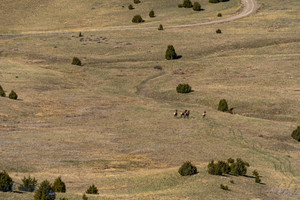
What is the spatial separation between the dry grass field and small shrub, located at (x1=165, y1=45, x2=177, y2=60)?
4.90ft

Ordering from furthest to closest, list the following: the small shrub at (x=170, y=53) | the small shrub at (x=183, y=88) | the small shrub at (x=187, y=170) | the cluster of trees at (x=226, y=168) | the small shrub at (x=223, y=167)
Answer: the small shrub at (x=170, y=53) → the small shrub at (x=183, y=88) → the small shrub at (x=223, y=167) → the cluster of trees at (x=226, y=168) → the small shrub at (x=187, y=170)

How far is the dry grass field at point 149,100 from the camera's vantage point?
102ft

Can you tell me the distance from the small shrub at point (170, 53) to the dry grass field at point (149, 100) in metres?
1.49

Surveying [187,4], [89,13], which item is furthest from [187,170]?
[89,13]

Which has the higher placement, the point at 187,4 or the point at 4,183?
the point at 187,4

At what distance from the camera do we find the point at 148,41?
276 ft

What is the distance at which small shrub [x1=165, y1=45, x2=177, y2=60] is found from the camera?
7569cm

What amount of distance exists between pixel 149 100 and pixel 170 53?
1983cm

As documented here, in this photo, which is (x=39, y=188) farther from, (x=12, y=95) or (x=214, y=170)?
(x=12, y=95)

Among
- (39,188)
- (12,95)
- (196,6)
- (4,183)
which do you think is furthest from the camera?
(196,6)

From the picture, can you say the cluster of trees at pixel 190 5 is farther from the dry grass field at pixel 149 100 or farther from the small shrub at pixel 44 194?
the small shrub at pixel 44 194

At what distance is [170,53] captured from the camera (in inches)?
2982

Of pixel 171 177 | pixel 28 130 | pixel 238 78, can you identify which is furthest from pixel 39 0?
pixel 171 177

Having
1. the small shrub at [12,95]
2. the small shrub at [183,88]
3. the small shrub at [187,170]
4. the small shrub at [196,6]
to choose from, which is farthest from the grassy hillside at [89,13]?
the small shrub at [187,170]
